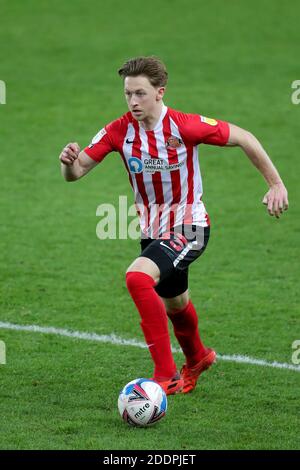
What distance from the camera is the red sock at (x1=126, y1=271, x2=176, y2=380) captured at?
256 inches

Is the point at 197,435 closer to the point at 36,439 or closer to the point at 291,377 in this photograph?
the point at 36,439

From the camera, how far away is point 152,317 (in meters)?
6.56

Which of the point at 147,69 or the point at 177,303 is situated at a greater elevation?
the point at 147,69

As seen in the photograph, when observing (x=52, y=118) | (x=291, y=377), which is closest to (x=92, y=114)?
(x=52, y=118)

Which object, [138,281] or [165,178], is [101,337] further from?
[138,281]

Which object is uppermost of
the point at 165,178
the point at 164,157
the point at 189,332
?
the point at 164,157

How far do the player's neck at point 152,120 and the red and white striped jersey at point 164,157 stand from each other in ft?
0.08

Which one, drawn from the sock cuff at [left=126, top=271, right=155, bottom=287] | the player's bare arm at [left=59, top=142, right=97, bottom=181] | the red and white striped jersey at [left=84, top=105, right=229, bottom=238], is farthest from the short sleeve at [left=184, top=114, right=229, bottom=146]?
the sock cuff at [left=126, top=271, right=155, bottom=287]

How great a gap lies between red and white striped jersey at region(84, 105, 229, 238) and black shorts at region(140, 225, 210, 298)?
8 centimetres

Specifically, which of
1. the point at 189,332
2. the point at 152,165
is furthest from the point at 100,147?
the point at 189,332

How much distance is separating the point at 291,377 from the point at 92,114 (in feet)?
31.2

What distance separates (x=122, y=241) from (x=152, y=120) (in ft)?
14.3
